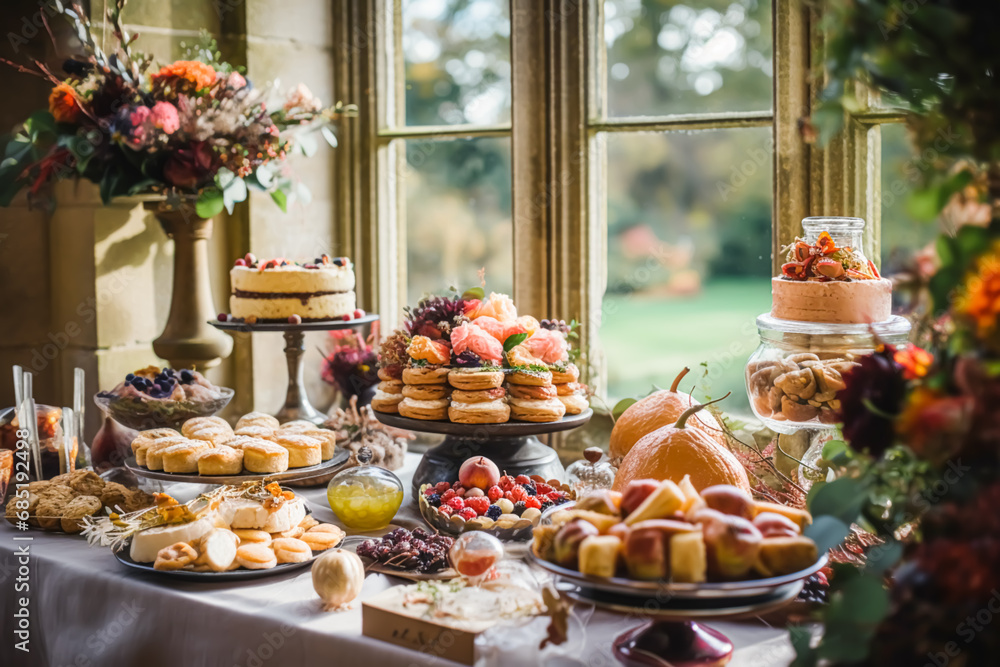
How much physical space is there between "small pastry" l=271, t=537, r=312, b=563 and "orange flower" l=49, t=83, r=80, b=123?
4.33 feet

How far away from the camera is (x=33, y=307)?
2859 mm

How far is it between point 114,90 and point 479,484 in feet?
4.53

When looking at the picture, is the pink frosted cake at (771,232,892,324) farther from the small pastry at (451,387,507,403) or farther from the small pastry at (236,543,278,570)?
the small pastry at (236,543,278,570)

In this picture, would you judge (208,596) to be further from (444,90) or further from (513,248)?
(444,90)

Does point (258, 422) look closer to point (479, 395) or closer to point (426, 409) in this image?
point (426, 409)

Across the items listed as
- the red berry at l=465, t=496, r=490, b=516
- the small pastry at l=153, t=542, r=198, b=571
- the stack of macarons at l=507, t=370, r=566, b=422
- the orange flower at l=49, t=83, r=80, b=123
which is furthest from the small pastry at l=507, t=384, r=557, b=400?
the orange flower at l=49, t=83, r=80, b=123

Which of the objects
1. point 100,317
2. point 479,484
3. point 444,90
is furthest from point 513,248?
point 100,317

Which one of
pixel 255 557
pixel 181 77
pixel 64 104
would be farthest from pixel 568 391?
pixel 64 104

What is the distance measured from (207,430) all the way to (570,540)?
1.15m

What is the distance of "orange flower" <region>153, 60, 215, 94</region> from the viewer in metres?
2.36

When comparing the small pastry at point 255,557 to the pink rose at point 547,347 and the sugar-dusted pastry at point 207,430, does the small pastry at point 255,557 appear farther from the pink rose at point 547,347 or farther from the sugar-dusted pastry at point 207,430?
the pink rose at point 547,347

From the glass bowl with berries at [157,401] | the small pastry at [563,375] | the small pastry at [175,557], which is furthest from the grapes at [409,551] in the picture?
the glass bowl with berries at [157,401]

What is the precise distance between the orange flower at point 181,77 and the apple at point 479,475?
1243 millimetres

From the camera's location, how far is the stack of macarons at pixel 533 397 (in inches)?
77.9
